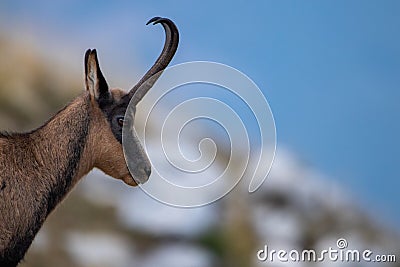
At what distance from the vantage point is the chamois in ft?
20.0


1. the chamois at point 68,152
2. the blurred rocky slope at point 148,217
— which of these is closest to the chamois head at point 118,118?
the chamois at point 68,152


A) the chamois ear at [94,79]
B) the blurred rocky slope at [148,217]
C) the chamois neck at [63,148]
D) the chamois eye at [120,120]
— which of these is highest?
the blurred rocky slope at [148,217]

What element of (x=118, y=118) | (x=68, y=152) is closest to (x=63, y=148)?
(x=68, y=152)

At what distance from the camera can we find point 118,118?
20.7 ft

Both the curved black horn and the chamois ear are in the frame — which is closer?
the chamois ear

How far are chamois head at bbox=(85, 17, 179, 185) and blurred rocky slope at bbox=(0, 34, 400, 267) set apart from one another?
689cm

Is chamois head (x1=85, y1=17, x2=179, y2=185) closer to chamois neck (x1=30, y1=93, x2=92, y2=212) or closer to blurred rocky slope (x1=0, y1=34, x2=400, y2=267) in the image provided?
chamois neck (x1=30, y1=93, x2=92, y2=212)

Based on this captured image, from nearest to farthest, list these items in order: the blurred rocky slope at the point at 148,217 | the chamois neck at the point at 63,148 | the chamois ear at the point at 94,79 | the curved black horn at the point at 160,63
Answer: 1. the chamois ear at the point at 94,79
2. the chamois neck at the point at 63,148
3. the curved black horn at the point at 160,63
4. the blurred rocky slope at the point at 148,217

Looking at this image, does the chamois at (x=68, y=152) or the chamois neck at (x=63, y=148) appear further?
the chamois neck at (x=63, y=148)

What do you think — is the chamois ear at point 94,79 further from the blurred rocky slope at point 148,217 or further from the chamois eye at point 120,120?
the blurred rocky slope at point 148,217

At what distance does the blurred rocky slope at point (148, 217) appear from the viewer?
13.6 metres

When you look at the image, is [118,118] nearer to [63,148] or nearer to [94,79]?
[94,79]

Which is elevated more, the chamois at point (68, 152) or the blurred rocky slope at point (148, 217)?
the blurred rocky slope at point (148, 217)

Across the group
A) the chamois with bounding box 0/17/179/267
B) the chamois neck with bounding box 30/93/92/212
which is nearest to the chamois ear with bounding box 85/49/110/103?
the chamois with bounding box 0/17/179/267
